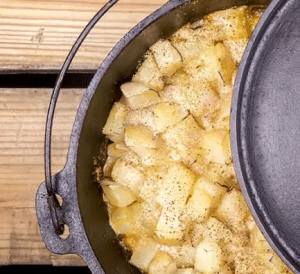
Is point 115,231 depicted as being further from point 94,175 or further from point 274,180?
point 274,180

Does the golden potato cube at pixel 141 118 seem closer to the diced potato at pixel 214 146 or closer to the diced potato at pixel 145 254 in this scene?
the diced potato at pixel 214 146

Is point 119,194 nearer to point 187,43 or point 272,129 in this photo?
point 187,43

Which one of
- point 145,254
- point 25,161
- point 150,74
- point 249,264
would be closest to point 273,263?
point 249,264

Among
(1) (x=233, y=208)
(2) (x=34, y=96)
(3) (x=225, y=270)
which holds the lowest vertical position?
(3) (x=225, y=270)

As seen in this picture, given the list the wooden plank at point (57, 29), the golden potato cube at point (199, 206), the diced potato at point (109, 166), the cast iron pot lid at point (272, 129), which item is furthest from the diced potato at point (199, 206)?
the wooden plank at point (57, 29)

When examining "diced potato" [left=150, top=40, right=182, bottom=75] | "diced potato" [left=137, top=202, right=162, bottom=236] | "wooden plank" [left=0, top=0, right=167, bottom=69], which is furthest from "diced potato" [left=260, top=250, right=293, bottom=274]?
"wooden plank" [left=0, top=0, right=167, bottom=69]

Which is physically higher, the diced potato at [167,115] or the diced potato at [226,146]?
the diced potato at [167,115]

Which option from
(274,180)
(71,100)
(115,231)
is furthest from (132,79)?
(274,180)

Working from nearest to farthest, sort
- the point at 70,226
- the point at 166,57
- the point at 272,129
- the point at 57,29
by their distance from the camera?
the point at 272,129 < the point at 70,226 < the point at 166,57 < the point at 57,29
